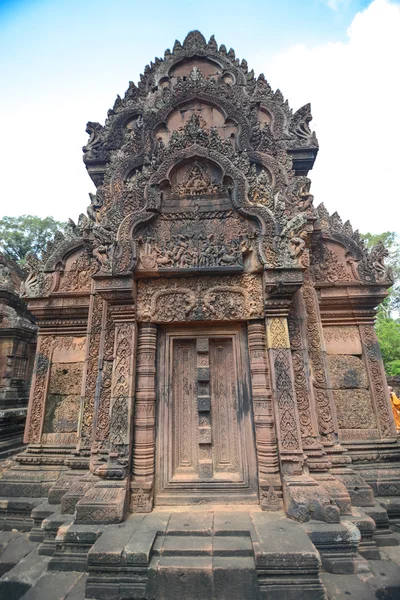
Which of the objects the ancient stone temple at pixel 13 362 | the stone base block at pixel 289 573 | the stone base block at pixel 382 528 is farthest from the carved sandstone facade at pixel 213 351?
the ancient stone temple at pixel 13 362

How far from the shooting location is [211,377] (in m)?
4.47

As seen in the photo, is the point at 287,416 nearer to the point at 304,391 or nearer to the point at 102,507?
the point at 304,391

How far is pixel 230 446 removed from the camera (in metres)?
4.21

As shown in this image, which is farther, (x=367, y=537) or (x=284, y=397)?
(x=284, y=397)

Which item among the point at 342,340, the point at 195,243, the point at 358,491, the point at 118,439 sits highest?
the point at 195,243

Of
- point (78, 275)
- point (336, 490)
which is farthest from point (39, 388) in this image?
point (336, 490)

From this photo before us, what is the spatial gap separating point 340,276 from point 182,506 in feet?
15.7

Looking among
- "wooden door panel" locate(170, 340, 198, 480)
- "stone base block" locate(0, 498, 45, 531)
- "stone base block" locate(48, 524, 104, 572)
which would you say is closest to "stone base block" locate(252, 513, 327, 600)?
"wooden door panel" locate(170, 340, 198, 480)

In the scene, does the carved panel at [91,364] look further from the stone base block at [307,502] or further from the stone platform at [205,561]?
the stone base block at [307,502]

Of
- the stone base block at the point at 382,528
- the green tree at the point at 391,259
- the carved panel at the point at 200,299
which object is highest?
the green tree at the point at 391,259

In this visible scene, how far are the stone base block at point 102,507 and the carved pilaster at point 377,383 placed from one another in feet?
14.3

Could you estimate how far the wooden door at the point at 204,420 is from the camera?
403cm

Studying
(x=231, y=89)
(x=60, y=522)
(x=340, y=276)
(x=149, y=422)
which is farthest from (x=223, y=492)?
(x=231, y=89)

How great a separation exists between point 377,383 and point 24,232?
3135cm
